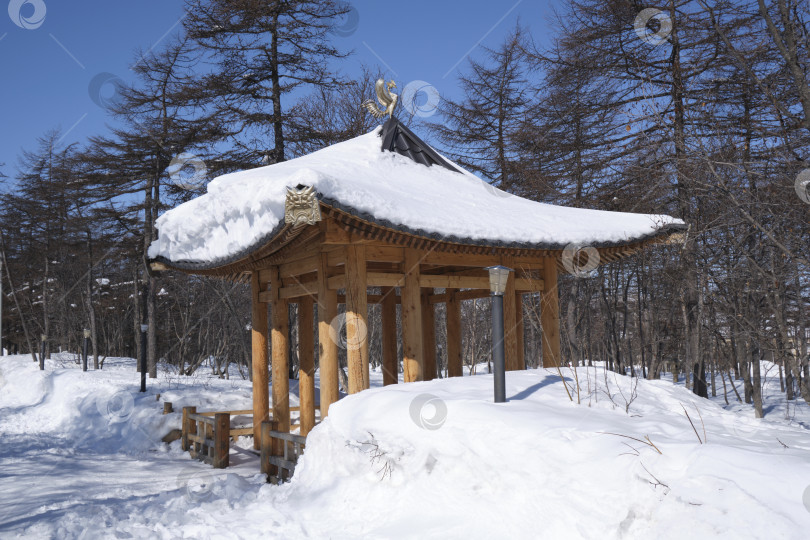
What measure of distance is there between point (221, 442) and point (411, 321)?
4.45 m

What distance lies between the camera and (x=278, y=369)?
922 cm

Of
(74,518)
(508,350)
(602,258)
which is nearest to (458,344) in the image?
(508,350)

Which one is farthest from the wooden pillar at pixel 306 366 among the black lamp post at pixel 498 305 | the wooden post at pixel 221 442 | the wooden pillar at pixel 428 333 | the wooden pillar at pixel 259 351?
the black lamp post at pixel 498 305

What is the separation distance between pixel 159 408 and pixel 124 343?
92.9ft

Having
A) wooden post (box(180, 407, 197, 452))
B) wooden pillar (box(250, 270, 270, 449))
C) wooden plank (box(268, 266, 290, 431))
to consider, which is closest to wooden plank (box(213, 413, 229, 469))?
wooden pillar (box(250, 270, 270, 449))

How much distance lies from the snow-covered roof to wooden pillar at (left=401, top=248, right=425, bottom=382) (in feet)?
3.08

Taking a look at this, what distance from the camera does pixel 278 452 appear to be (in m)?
8.10

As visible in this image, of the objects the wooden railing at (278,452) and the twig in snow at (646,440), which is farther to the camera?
the wooden railing at (278,452)

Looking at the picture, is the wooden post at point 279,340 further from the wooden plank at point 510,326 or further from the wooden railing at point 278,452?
the wooden plank at point 510,326

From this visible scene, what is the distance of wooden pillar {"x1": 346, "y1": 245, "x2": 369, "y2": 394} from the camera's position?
6.93 metres

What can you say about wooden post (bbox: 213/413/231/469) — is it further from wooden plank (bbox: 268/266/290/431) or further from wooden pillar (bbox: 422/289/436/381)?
wooden pillar (bbox: 422/289/436/381)

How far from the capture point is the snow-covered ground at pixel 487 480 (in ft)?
11.3

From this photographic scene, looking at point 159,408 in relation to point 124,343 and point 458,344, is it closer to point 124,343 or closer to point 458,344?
point 458,344

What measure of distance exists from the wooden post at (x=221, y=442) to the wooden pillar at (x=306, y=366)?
1.37m
